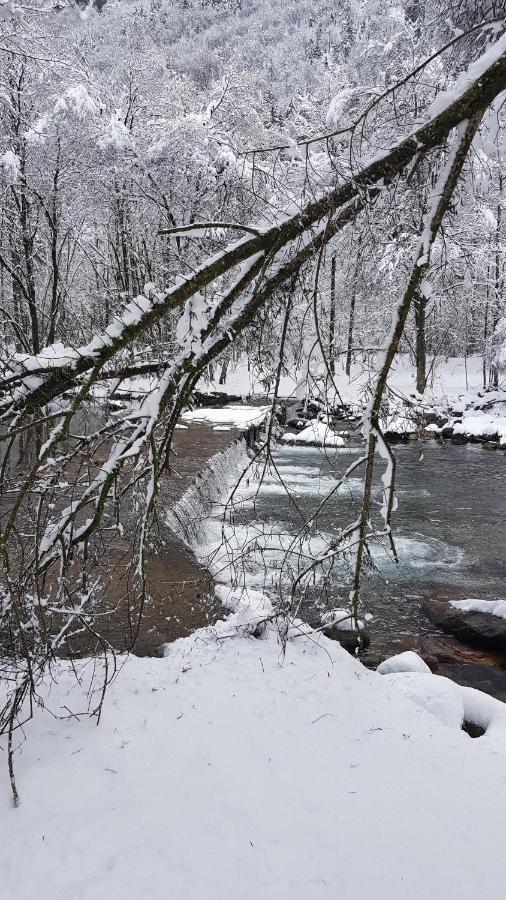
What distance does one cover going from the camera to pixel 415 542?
10.9 m

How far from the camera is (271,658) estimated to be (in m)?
5.59

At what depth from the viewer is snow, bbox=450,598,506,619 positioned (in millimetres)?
7711

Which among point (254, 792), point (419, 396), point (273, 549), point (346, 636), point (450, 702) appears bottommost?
point (346, 636)

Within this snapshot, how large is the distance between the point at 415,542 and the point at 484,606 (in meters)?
2.99

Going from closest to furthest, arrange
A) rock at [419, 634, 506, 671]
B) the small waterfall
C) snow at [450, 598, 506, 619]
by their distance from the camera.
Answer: rock at [419, 634, 506, 671], snow at [450, 598, 506, 619], the small waterfall

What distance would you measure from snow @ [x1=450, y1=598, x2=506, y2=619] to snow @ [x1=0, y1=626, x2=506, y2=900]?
8.36 ft

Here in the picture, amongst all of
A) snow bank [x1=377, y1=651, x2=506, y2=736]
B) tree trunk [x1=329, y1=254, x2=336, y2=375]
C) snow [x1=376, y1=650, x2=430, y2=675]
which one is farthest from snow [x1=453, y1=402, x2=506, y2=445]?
tree trunk [x1=329, y1=254, x2=336, y2=375]

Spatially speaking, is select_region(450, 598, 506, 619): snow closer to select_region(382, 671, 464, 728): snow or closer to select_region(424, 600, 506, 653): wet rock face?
select_region(424, 600, 506, 653): wet rock face

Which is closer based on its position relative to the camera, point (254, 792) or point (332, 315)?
point (332, 315)

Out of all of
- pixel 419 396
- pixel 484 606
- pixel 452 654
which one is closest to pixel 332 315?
pixel 419 396

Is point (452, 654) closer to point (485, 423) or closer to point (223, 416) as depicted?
point (485, 423)

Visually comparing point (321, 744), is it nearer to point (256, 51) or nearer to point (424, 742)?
point (424, 742)

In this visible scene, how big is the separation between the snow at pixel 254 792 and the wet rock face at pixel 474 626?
2129 millimetres

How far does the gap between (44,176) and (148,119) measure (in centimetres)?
815
